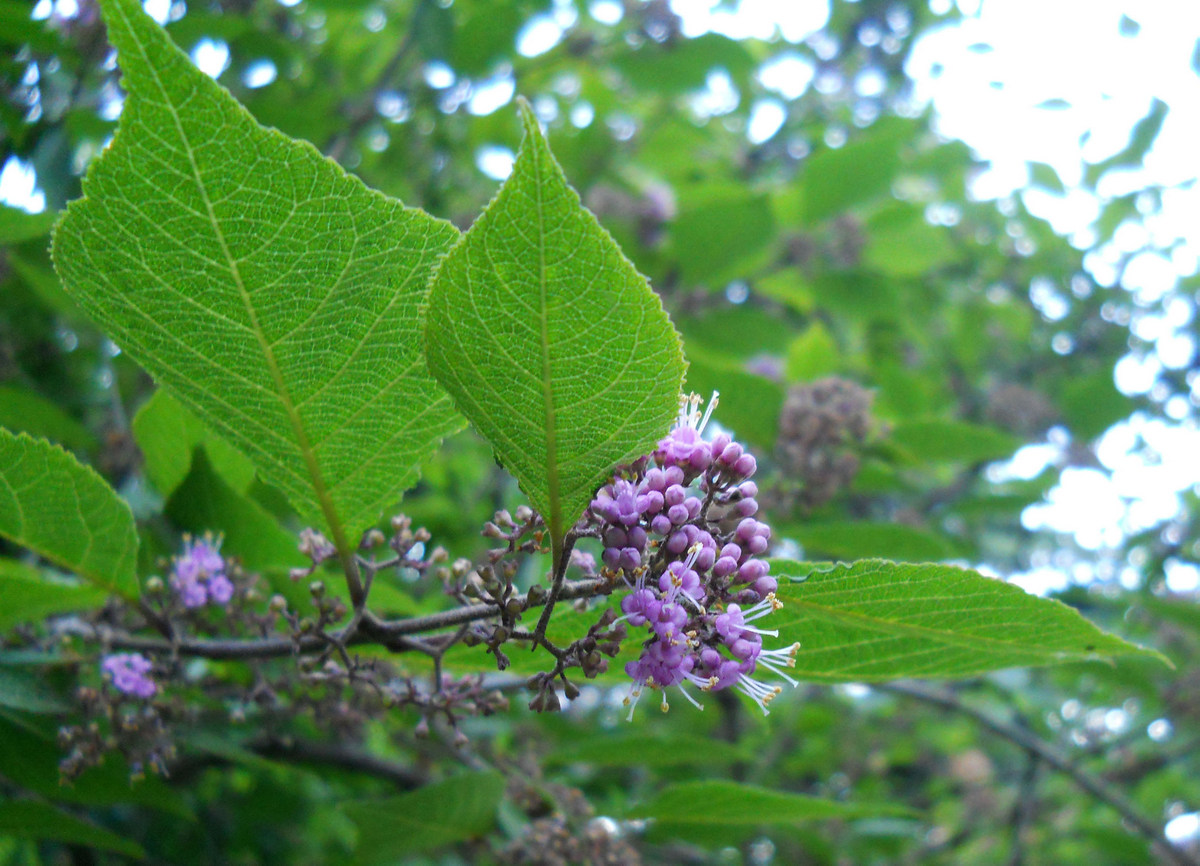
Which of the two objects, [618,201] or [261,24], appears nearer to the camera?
[261,24]

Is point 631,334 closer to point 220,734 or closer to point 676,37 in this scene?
point 220,734

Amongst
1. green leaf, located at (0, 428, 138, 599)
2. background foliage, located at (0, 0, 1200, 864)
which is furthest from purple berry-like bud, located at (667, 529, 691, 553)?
green leaf, located at (0, 428, 138, 599)

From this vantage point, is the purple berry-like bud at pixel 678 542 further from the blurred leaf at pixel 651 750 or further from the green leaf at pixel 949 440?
the green leaf at pixel 949 440

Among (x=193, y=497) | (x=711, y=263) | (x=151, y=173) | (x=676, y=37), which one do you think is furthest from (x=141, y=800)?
(x=676, y=37)

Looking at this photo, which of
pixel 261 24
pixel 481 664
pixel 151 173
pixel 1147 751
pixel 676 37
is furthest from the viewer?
pixel 1147 751

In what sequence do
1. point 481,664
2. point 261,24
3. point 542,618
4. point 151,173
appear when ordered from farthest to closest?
point 261,24 → point 481,664 → point 542,618 → point 151,173

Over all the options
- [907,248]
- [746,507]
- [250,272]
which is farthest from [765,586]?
[907,248]

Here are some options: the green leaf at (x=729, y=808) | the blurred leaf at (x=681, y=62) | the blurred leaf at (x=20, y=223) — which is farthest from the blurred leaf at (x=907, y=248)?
the blurred leaf at (x=20, y=223)

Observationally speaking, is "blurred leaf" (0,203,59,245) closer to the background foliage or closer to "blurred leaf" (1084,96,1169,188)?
the background foliage
